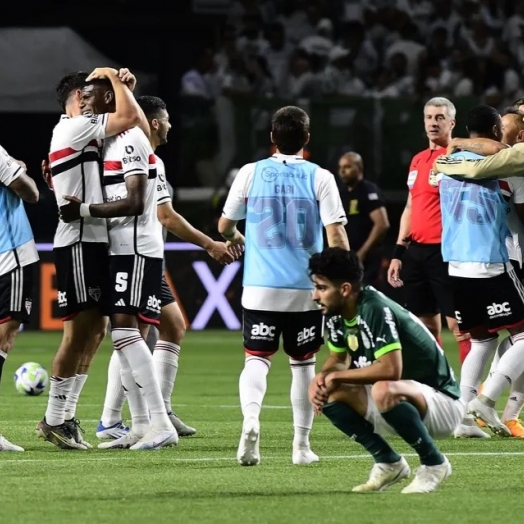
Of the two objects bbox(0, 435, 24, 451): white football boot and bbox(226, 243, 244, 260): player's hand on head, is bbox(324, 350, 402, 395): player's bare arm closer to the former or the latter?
bbox(226, 243, 244, 260): player's hand on head

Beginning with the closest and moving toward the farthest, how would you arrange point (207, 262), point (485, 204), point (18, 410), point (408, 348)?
point (408, 348) < point (485, 204) < point (18, 410) < point (207, 262)

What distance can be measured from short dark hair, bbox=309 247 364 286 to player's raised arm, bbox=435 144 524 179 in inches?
100.0

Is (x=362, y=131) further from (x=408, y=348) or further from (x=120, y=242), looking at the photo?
(x=408, y=348)

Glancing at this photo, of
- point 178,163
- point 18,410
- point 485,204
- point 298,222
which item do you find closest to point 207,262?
point 178,163

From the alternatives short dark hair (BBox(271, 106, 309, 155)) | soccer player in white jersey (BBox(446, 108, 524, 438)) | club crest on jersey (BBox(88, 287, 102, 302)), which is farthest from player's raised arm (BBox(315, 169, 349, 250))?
soccer player in white jersey (BBox(446, 108, 524, 438))

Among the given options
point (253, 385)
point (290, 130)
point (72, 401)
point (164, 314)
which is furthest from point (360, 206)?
point (253, 385)

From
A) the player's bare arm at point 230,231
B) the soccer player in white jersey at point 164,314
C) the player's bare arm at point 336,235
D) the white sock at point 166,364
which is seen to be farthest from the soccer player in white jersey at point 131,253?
the player's bare arm at point 336,235

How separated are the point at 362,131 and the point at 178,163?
276 centimetres

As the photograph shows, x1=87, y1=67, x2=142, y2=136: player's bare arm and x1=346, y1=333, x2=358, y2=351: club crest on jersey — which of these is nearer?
x1=346, y1=333, x2=358, y2=351: club crest on jersey

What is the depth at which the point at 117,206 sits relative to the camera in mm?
8523

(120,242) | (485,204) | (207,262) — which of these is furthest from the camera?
(207,262)

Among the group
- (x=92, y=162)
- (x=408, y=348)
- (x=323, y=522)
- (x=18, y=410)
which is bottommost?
(x=18, y=410)

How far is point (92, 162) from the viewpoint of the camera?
8789 millimetres

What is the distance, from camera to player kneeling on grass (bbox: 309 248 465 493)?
6.68m
